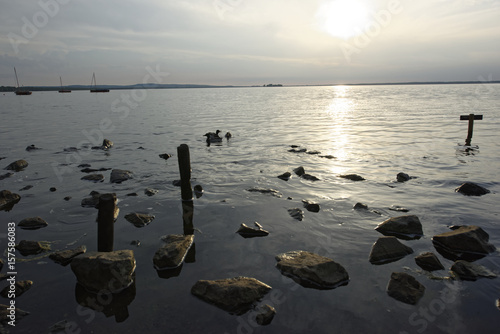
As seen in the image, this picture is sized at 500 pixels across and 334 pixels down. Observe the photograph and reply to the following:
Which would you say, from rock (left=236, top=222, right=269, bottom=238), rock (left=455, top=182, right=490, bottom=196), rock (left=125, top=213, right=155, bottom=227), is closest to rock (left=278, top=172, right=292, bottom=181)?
rock (left=236, top=222, right=269, bottom=238)

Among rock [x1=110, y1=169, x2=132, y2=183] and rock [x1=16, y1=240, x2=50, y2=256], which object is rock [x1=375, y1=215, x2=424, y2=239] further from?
rock [x1=110, y1=169, x2=132, y2=183]

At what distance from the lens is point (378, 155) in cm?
2405

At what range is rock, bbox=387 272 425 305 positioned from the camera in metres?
7.31

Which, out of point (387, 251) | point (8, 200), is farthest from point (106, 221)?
point (8, 200)

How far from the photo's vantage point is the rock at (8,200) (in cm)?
1335

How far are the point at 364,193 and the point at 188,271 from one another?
977 centimetres

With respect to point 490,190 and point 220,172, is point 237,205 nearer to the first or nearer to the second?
point 220,172

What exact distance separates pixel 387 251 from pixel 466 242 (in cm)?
256

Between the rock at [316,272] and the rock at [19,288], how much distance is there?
6.66 meters

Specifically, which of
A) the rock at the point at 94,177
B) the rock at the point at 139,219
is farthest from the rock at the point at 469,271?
the rock at the point at 94,177

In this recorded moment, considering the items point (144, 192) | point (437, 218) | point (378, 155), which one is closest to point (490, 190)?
point (437, 218)

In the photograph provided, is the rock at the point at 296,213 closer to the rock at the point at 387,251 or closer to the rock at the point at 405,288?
the rock at the point at 387,251

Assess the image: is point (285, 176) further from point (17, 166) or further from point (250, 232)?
point (17, 166)

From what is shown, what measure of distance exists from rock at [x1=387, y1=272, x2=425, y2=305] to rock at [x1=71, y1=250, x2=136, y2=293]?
678cm
